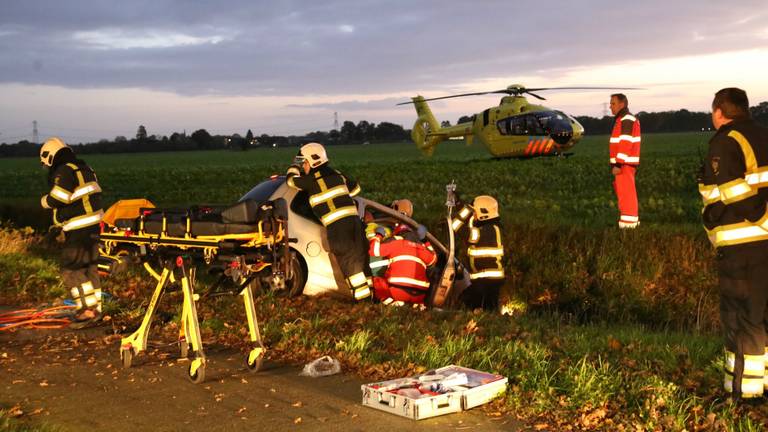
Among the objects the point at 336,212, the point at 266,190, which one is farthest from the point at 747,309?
the point at 266,190

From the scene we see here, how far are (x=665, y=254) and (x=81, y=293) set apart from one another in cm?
743

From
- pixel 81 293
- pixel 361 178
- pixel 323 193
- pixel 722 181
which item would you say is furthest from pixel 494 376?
pixel 361 178

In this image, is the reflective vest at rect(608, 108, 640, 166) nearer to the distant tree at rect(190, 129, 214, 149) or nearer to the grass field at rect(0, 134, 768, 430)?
the grass field at rect(0, 134, 768, 430)

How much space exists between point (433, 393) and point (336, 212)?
395cm

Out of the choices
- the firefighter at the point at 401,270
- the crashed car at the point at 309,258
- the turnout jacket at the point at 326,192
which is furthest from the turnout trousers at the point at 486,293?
the turnout jacket at the point at 326,192

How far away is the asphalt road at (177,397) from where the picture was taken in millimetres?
5480

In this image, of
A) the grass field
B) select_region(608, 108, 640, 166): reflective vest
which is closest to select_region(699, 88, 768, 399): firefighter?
the grass field

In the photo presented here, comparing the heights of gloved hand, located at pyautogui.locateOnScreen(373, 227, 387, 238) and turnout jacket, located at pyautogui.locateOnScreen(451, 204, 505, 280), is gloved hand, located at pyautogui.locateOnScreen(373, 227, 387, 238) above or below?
above

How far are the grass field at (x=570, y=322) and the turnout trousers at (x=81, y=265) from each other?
46 cm

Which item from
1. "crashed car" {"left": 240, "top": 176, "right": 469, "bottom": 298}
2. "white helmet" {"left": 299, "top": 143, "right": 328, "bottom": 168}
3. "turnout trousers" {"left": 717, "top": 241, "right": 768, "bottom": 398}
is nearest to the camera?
"turnout trousers" {"left": 717, "top": 241, "right": 768, "bottom": 398}

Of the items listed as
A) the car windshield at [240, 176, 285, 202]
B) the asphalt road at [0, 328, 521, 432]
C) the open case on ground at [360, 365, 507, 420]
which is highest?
the car windshield at [240, 176, 285, 202]

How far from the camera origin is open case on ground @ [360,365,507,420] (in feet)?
17.8

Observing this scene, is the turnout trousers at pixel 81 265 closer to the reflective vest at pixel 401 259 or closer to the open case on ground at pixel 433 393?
the reflective vest at pixel 401 259

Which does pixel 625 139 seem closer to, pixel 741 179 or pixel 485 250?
pixel 485 250
